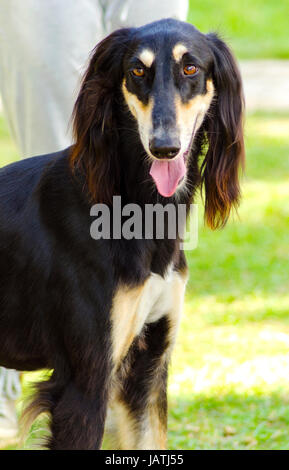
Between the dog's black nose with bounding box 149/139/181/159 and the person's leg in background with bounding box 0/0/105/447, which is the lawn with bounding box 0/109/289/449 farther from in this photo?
the person's leg in background with bounding box 0/0/105/447

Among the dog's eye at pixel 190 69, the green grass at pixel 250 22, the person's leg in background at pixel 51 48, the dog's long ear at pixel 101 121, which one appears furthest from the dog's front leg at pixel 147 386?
the green grass at pixel 250 22

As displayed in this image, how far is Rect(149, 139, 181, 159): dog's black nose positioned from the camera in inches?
117

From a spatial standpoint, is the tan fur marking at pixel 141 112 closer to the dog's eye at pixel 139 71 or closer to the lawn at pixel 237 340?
the dog's eye at pixel 139 71

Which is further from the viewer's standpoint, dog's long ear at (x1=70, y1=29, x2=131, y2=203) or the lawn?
the lawn

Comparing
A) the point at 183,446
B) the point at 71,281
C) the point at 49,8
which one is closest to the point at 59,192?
the point at 71,281

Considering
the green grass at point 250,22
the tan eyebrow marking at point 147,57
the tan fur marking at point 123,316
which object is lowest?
the tan fur marking at point 123,316

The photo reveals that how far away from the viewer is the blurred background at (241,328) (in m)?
4.18

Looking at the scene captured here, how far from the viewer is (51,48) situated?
12.5 feet

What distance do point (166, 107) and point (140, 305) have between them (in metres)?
0.73

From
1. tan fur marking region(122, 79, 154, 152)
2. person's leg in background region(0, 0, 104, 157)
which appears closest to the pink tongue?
tan fur marking region(122, 79, 154, 152)

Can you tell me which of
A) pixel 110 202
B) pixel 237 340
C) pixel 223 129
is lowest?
pixel 110 202

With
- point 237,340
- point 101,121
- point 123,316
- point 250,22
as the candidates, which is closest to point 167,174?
point 101,121

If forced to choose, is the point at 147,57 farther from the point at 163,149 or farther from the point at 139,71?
the point at 163,149
